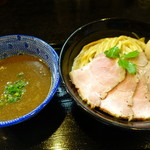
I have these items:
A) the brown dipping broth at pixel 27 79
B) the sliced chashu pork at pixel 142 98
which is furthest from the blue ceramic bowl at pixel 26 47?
the sliced chashu pork at pixel 142 98

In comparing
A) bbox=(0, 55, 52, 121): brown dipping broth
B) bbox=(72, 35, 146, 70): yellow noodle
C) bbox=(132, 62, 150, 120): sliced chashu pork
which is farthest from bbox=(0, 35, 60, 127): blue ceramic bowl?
bbox=(132, 62, 150, 120): sliced chashu pork

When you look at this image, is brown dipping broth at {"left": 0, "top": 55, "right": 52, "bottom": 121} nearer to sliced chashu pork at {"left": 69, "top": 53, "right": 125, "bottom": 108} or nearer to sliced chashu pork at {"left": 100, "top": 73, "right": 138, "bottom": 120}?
sliced chashu pork at {"left": 69, "top": 53, "right": 125, "bottom": 108}

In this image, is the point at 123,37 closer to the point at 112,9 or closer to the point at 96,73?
the point at 96,73

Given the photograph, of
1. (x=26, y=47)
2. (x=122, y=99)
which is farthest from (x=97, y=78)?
(x=26, y=47)

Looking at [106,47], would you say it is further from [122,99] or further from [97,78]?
[122,99]

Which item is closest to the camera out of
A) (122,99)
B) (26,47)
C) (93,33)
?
(122,99)

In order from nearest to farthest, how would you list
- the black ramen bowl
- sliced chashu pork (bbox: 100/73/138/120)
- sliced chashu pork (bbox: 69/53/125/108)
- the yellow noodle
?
sliced chashu pork (bbox: 100/73/138/120)
sliced chashu pork (bbox: 69/53/125/108)
the black ramen bowl
the yellow noodle
